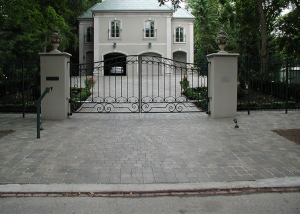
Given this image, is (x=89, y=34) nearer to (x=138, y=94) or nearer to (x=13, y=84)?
(x=138, y=94)

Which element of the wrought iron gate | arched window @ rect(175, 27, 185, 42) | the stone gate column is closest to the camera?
the stone gate column

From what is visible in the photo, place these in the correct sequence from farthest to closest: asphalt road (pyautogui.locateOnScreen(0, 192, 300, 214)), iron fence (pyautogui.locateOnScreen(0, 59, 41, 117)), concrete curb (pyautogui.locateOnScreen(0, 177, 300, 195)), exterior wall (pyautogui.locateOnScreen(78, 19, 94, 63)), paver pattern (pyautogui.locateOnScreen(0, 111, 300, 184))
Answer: exterior wall (pyautogui.locateOnScreen(78, 19, 94, 63)) < iron fence (pyautogui.locateOnScreen(0, 59, 41, 117)) < paver pattern (pyautogui.locateOnScreen(0, 111, 300, 184)) < concrete curb (pyautogui.locateOnScreen(0, 177, 300, 195)) < asphalt road (pyautogui.locateOnScreen(0, 192, 300, 214))

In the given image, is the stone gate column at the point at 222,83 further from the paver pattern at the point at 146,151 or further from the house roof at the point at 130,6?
the house roof at the point at 130,6

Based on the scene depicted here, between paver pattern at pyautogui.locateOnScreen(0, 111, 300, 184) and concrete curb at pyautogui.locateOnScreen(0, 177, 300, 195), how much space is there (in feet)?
0.62

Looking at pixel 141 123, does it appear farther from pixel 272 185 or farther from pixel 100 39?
pixel 100 39

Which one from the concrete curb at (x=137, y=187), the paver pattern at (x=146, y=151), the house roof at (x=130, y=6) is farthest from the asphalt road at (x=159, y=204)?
the house roof at (x=130, y=6)

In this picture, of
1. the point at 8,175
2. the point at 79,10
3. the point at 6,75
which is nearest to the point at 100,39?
the point at 79,10

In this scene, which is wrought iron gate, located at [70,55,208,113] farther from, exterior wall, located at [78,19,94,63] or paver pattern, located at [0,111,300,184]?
exterior wall, located at [78,19,94,63]

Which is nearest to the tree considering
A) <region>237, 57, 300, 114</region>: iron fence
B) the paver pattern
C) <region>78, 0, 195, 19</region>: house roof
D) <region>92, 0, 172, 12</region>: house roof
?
<region>78, 0, 195, 19</region>: house roof

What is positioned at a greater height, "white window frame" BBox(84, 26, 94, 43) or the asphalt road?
"white window frame" BBox(84, 26, 94, 43)

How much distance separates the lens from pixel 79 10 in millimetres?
35531

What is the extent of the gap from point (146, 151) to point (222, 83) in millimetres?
5571

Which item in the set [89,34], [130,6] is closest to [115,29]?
[130,6]

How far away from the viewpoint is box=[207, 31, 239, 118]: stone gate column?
1222 cm
